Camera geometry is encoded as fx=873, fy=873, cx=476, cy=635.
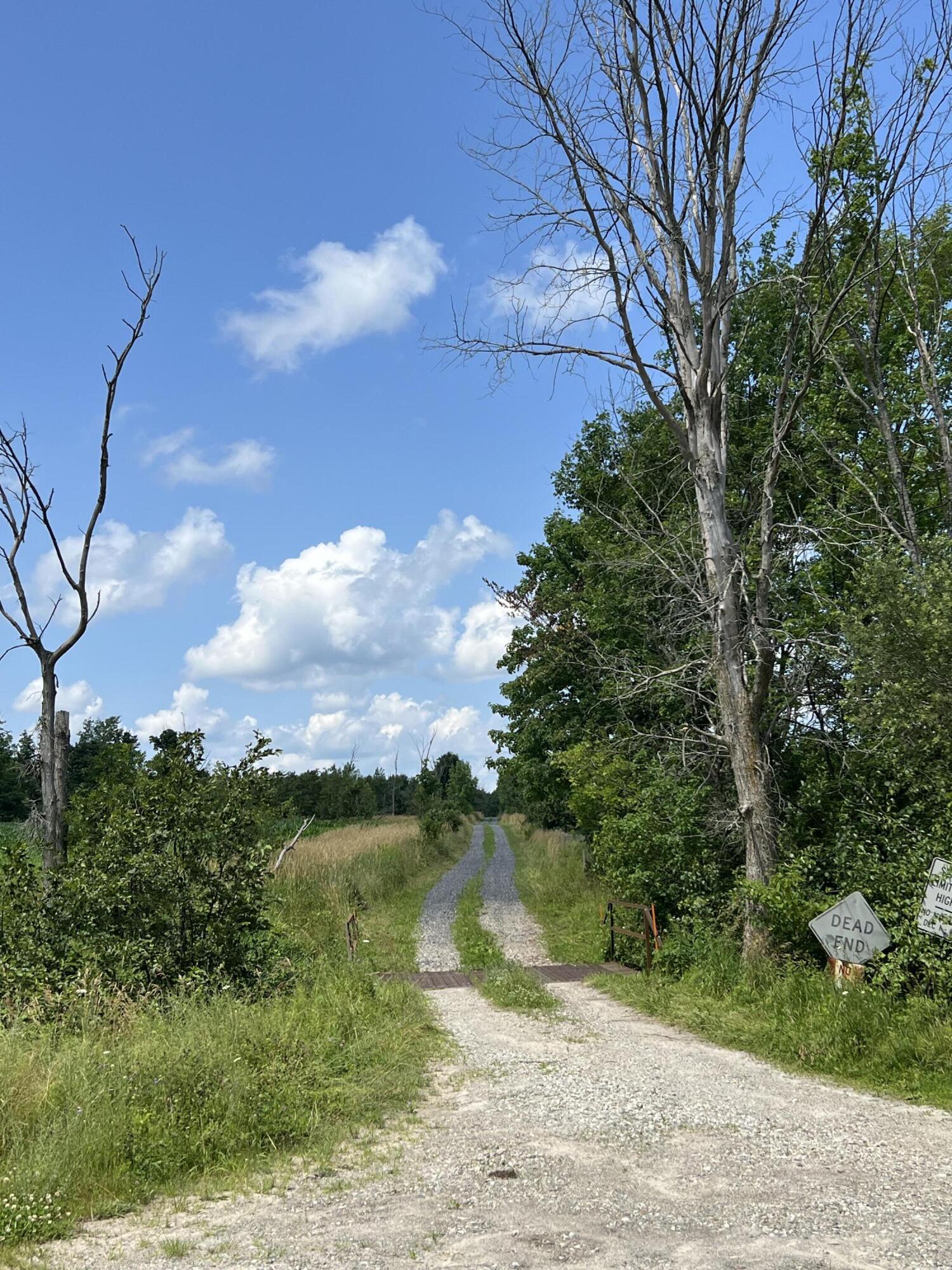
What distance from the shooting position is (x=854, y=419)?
17.2 metres

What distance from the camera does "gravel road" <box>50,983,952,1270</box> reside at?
3.99 metres

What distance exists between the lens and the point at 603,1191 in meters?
4.75

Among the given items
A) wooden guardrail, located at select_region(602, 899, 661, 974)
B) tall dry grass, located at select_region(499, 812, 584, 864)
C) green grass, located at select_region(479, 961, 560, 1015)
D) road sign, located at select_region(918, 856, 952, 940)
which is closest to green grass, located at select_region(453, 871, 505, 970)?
green grass, located at select_region(479, 961, 560, 1015)

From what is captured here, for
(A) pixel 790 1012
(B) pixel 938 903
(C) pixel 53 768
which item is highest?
(C) pixel 53 768

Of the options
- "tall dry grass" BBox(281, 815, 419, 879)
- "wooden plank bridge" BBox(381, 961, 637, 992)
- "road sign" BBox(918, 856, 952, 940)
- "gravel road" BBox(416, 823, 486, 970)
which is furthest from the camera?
"tall dry grass" BBox(281, 815, 419, 879)

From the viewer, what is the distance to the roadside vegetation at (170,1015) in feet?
16.7

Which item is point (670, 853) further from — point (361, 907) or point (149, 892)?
point (361, 907)

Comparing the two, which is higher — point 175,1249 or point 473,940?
A: point 175,1249

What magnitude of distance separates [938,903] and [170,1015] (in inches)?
274

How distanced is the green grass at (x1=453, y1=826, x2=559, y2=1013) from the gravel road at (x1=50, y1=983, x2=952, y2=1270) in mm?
3355

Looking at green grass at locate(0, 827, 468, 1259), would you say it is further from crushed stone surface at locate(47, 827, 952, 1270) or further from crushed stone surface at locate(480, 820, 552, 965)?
crushed stone surface at locate(480, 820, 552, 965)

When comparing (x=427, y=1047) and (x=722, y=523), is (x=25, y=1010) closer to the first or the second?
(x=427, y=1047)

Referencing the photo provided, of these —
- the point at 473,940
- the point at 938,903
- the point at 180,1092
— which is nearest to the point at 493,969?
the point at 473,940

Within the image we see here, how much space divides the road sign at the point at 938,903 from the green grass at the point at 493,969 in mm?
4379
